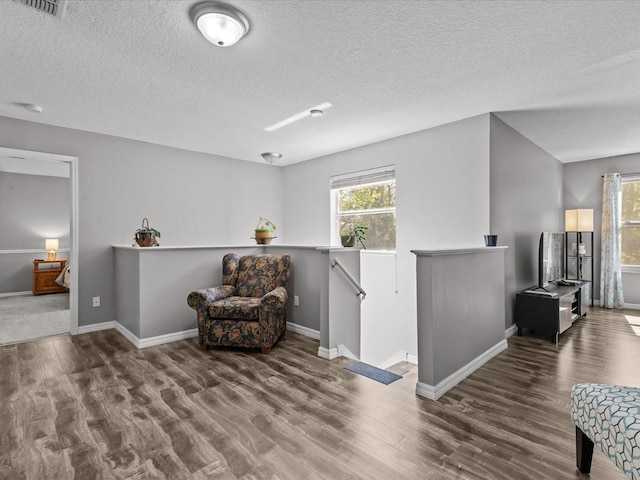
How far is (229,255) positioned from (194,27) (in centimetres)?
255

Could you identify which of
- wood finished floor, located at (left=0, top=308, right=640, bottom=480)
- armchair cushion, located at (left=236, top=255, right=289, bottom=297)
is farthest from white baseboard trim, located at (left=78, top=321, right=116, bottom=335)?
armchair cushion, located at (left=236, top=255, right=289, bottom=297)

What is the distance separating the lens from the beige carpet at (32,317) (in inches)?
154

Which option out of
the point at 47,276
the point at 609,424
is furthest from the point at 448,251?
the point at 47,276

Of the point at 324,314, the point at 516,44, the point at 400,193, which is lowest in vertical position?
the point at 324,314

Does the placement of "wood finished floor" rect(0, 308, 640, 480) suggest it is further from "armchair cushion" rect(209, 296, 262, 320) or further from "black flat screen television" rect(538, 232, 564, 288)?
"black flat screen television" rect(538, 232, 564, 288)

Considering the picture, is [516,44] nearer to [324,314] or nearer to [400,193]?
[400,193]

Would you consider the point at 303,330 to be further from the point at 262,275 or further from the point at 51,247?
the point at 51,247

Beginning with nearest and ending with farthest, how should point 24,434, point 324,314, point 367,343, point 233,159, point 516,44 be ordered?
point 24,434 → point 516,44 → point 324,314 → point 367,343 → point 233,159

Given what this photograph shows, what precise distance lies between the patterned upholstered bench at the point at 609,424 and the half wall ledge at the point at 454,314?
0.87m

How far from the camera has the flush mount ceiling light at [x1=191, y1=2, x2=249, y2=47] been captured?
184cm

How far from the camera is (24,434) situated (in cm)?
194

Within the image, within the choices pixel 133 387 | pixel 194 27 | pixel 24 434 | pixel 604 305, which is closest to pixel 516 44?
pixel 194 27

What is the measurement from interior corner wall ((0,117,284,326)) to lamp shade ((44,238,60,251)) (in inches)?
154

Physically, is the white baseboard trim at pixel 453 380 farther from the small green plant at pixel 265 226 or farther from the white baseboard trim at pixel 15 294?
the white baseboard trim at pixel 15 294
